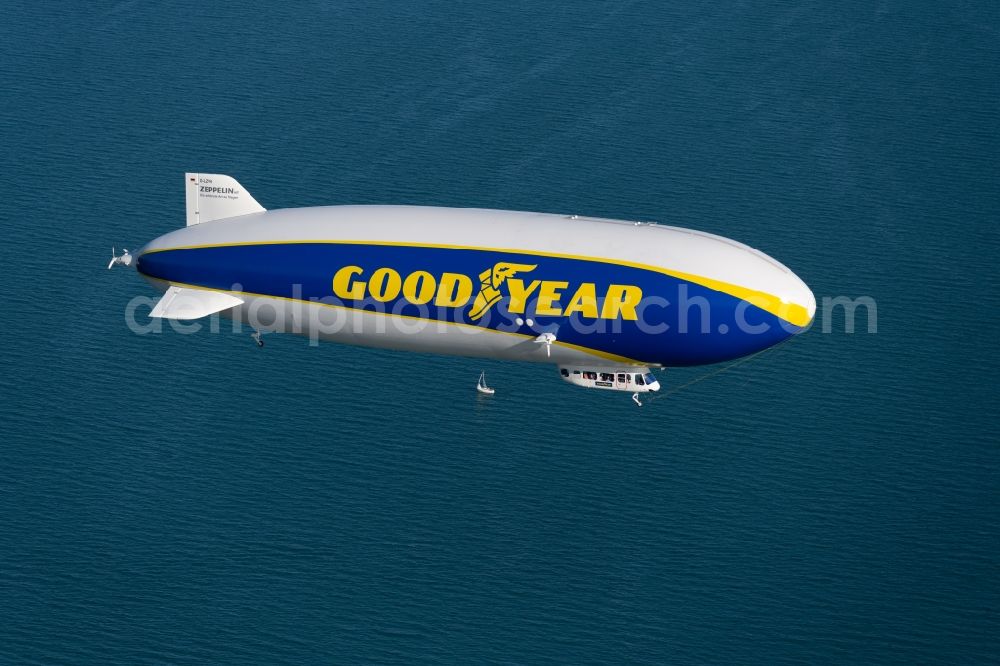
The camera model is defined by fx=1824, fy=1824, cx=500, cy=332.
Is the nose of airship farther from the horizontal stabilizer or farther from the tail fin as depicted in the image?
the tail fin

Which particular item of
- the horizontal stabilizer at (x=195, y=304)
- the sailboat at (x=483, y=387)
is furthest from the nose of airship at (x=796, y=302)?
the sailboat at (x=483, y=387)

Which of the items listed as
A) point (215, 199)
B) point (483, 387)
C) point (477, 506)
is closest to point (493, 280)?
point (215, 199)

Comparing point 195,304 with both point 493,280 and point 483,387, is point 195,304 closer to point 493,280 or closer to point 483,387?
point 493,280

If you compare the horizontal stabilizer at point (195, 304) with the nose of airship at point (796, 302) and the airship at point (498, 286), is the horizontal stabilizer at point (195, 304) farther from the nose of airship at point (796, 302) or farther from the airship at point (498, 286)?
the nose of airship at point (796, 302)

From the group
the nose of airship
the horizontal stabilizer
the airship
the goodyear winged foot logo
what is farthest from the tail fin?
the nose of airship

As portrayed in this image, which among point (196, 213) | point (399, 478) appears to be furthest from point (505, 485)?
point (196, 213)

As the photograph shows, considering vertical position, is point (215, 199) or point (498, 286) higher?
point (215, 199)

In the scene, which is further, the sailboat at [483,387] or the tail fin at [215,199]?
the sailboat at [483,387]
